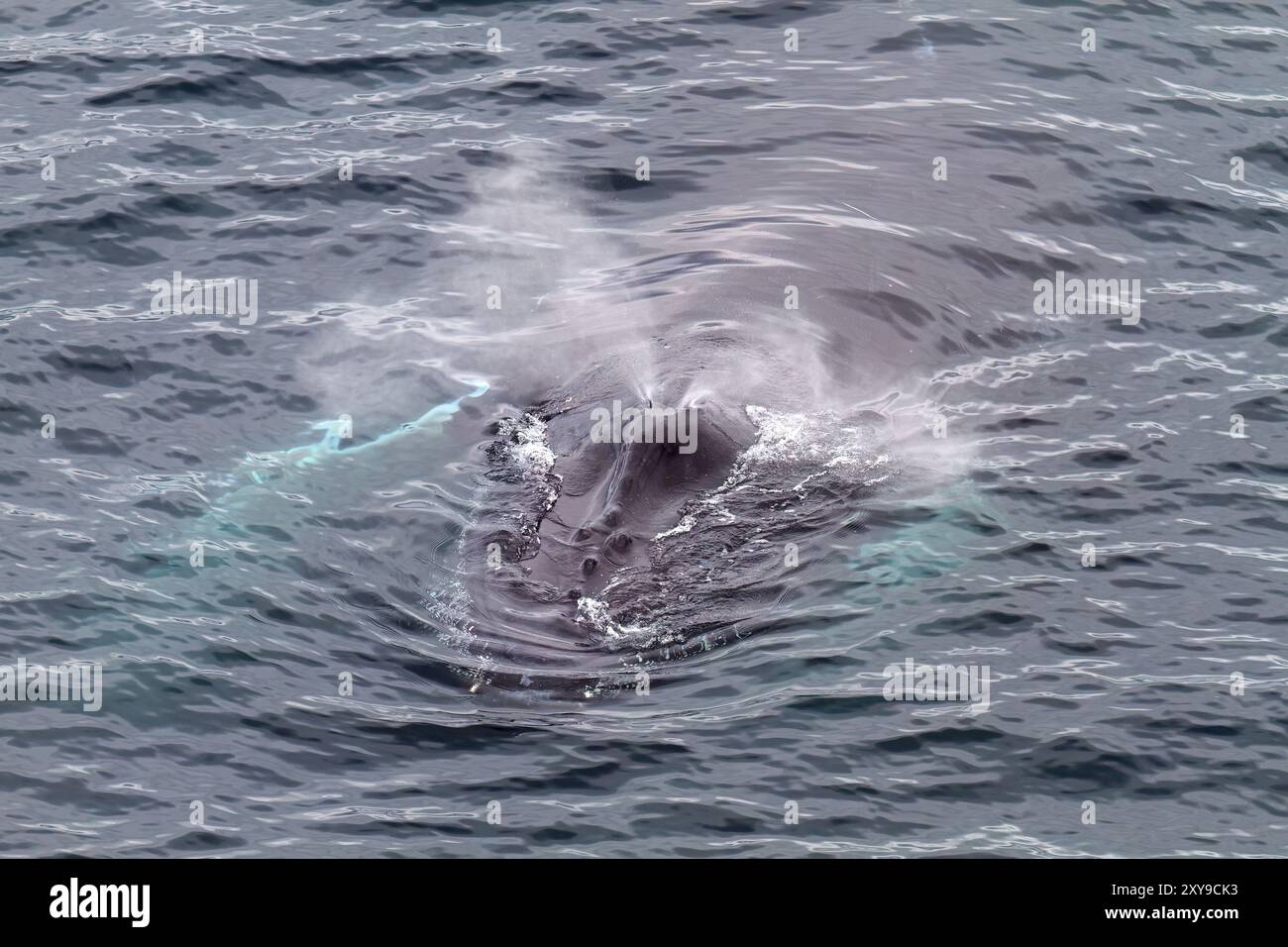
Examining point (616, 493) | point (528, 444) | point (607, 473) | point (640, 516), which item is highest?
point (528, 444)

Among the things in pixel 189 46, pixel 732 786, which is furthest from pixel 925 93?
pixel 732 786

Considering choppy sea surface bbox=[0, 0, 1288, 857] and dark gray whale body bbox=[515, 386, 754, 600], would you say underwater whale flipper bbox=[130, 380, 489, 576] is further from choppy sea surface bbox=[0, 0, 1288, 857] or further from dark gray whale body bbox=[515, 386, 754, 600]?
dark gray whale body bbox=[515, 386, 754, 600]

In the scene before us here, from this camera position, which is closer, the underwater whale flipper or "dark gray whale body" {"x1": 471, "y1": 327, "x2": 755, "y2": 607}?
"dark gray whale body" {"x1": 471, "y1": 327, "x2": 755, "y2": 607}

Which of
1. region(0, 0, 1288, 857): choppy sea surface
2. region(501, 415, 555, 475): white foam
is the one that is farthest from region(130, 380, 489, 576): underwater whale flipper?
region(501, 415, 555, 475): white foam

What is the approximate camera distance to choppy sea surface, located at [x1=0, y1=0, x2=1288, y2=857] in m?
13.5

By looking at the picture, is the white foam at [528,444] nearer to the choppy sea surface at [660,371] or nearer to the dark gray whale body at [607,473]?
the dark gray whale body at [607,473]

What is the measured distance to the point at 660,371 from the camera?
60.0 feet

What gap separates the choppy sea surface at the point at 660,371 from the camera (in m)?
13.5

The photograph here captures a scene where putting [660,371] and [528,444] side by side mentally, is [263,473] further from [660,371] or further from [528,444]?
[660,371]

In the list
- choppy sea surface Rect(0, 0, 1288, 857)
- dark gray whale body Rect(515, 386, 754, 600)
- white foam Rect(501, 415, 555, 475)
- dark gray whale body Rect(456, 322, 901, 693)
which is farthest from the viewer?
white foam Rect(501, 415, 555, 475)

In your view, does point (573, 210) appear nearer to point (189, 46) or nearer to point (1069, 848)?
point (189, 46)

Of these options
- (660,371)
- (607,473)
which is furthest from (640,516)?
(660,371)

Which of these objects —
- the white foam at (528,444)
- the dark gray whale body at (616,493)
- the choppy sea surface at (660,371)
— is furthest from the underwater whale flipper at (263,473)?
the dark gray whale body at (616,493)

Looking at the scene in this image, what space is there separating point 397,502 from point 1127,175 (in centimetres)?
1328
